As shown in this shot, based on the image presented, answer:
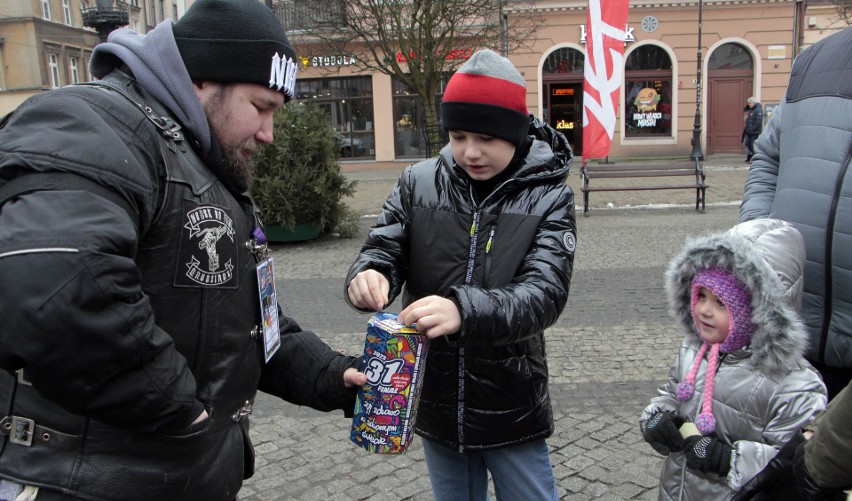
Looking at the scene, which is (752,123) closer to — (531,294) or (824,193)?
(824,193)

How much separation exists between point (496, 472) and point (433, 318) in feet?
2.74

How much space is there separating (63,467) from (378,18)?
12.7m

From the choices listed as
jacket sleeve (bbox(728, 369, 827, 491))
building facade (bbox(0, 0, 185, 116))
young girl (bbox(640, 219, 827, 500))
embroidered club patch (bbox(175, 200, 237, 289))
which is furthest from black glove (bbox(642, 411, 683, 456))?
building facade (bbox(0, 0, 185, 116))

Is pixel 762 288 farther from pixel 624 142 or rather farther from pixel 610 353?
pixel 624 142

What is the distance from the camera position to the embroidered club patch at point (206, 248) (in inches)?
59.0

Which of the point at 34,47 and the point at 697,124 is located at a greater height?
the point at 34,47

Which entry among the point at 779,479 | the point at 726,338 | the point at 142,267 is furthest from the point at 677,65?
the point at 142,267

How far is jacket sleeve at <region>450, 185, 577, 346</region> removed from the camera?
1881mm

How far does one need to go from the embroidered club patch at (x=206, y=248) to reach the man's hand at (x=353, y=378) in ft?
1.63

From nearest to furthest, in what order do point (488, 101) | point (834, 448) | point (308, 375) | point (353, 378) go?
point (834, 448) → point (353, 378) → point (308, 375) → point (488, 101)

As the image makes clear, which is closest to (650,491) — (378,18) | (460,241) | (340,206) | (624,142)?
(460,241)

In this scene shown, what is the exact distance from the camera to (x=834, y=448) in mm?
1425

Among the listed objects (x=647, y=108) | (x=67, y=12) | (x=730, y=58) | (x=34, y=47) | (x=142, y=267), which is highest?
(x=67, y=12)

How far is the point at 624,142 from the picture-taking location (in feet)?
71.3
